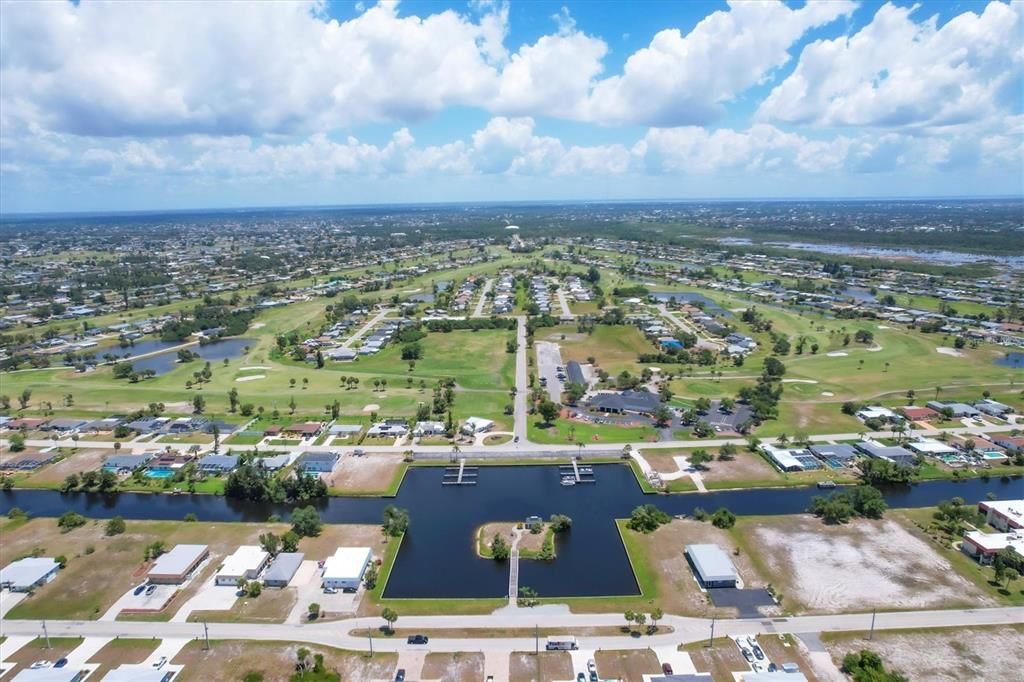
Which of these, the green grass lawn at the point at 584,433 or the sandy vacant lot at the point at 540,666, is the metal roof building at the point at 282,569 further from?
the green grass lawn at the point at 584,433

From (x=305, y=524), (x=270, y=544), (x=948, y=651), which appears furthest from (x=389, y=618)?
(x=948, y=651)

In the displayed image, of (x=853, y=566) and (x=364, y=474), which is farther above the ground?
(x=364, y=474)

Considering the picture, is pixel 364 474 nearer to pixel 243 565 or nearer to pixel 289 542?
pixel 289 542

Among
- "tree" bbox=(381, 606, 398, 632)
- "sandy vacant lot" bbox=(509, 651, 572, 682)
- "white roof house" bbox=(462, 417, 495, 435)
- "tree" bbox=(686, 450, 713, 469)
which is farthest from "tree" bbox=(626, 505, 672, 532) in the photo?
"white roof house" bbox=(462, 417, 495, 435)

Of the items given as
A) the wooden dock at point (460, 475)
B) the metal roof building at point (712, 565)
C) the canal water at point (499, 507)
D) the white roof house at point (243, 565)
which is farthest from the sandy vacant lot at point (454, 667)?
the wooden dock at point (460, 475)

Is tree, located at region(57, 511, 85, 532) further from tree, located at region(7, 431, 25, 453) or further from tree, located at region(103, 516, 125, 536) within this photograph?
tree, located at region(7, 431, 25, 453)

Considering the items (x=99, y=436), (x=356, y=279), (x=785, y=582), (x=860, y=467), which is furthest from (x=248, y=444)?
(x=356, y=279)
